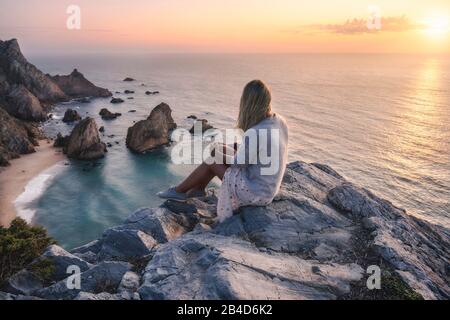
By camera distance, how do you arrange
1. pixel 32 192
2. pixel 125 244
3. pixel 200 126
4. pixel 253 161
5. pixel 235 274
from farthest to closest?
pixel 200 126
pixel 32 192
pixel 125 244
pixel 253 161
pixel 235 274

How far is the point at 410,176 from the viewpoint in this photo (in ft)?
154

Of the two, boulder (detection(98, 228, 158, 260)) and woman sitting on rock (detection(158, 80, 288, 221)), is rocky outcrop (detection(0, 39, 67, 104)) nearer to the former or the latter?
boulder (detection(98, 228, 158, 260))

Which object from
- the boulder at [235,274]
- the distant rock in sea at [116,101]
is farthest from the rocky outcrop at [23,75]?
the boulder at [235,274]

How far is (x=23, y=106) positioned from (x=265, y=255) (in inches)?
2844

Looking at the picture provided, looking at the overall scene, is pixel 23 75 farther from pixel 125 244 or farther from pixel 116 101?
pixel 125 244

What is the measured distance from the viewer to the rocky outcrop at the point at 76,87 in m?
99.8

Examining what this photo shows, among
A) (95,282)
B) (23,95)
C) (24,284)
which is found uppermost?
(23,95)

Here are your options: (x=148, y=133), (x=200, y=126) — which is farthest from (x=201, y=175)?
(x=200, y=126)

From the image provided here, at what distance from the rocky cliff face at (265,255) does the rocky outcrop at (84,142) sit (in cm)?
4213

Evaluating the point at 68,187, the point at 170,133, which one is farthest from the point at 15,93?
the point at 68,187

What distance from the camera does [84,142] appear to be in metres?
50.0

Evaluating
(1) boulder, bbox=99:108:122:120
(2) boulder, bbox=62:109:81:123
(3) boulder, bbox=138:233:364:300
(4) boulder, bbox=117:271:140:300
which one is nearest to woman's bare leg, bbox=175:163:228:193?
(3) boulder, bbox=138:233:364:300

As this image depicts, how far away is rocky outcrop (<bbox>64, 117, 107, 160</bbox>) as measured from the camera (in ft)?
162

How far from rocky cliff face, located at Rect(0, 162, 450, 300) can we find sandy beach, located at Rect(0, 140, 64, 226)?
90.6 feet
